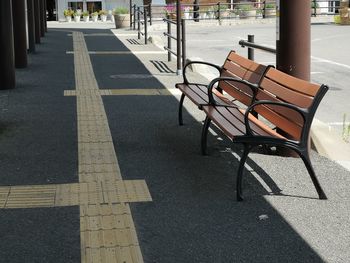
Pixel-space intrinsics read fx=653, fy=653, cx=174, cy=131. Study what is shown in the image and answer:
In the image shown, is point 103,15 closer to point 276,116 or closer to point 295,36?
point 295,36

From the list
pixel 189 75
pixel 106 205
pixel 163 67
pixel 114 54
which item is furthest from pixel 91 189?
pixel 114 54

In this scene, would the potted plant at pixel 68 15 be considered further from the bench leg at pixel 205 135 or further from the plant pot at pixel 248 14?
the bench leg at pixel 205 135

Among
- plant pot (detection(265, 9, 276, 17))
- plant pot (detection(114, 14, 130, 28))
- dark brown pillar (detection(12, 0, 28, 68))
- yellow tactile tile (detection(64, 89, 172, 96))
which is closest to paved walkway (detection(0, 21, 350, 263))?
yellow tactile tile (detection(64, 89, 172, 96))

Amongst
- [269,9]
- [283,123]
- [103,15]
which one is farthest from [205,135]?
[103,15]

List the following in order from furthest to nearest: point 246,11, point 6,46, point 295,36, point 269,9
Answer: point 269,9 → point 246,11 → point 6,46 → point 295,36

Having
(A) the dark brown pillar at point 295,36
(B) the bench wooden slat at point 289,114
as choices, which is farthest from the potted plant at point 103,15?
(B) the bench wooden slat at point 289,114

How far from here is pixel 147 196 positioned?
16.6ft

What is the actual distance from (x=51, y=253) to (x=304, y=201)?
6.60ft

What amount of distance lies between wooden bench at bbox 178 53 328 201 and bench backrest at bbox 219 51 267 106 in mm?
362

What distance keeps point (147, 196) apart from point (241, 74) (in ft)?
8.26

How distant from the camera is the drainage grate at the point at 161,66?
45.2 ft

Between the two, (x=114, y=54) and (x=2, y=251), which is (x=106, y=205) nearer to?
(x=2, y=251)

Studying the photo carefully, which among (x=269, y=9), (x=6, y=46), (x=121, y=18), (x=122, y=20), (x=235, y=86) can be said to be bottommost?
(x=235, y=86)

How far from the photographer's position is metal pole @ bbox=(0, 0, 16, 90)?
34.6 ft
